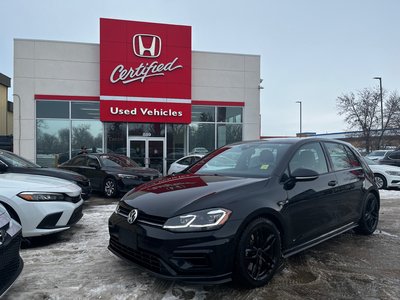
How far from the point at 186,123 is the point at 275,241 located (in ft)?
49.7

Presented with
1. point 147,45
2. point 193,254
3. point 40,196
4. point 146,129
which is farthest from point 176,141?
point 193,254

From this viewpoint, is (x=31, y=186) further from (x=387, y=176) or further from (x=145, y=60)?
(x=145, y=60)

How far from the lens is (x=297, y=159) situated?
14.5 feet

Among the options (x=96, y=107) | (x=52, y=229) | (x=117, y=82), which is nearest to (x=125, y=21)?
(x=117, y=82)

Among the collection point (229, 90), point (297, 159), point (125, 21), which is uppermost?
point (125, 21)

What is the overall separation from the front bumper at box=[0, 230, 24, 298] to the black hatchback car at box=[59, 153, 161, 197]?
673cm

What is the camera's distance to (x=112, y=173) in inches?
402

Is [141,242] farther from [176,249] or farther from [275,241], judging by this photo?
[275,241]

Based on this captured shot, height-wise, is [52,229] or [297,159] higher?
[297,159]

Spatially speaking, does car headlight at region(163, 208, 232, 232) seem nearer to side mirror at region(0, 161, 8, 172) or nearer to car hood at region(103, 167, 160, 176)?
side mirror at region(0, 161, 8, 172)

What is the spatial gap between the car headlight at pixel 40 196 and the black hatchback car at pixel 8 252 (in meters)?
1.47

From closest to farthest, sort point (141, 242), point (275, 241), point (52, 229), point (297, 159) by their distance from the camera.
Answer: point (141, 242), point (275, 241), point (297, 159), point (52, 229)

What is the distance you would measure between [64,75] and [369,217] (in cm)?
1558

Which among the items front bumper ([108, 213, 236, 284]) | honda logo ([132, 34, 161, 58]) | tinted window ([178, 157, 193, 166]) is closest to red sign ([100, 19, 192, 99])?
honda logo ([132, 34, 161, 58])
